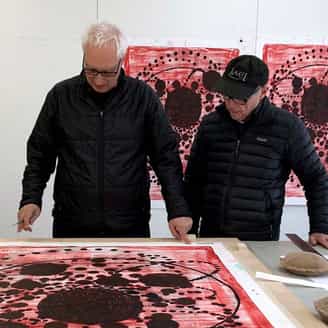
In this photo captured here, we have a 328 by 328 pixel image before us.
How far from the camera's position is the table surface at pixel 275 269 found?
102cm

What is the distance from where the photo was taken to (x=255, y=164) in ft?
5.44

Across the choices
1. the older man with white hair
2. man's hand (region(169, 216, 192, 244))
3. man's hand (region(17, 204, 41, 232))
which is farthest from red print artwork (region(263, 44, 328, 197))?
man's hand (region(17, 204, 41, 232))

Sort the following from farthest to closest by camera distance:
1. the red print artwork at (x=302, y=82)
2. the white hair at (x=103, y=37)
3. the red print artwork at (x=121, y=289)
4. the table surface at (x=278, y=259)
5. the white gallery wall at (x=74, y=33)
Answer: the red print artwork at (x=302, y=82) → the white gallery wall at (x=74, y=33) → the white hair at (x=103, y=37) → the table surface at (x=278, y=259) → the red print artwork at (x=121, y=289)

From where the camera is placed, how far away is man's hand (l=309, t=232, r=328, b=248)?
1.59 metres

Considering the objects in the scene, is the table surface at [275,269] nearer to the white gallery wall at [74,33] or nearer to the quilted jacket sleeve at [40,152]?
the quilted jacket sleeve at [40,152]

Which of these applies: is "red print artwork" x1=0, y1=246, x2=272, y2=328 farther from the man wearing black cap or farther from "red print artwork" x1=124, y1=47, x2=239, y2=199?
"red print artwork" x1=124, y1=47, x2=239, y2=199

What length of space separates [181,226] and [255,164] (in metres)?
0.32

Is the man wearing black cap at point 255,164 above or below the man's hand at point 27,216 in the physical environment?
above

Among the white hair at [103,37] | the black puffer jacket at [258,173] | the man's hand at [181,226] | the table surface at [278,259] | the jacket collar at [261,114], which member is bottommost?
the table surface at [278,259]

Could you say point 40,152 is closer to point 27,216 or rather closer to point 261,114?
point 27,216

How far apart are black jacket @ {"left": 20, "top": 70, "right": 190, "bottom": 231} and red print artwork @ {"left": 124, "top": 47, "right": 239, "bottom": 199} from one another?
93 centimetres

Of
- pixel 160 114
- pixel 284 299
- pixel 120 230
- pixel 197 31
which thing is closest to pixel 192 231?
pixel 120 230

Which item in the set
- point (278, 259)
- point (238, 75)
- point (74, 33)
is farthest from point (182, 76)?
point (278, 259)

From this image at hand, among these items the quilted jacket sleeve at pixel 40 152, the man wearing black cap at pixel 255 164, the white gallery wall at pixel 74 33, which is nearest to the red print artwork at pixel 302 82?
the white gallery wall at pixel 74 33
